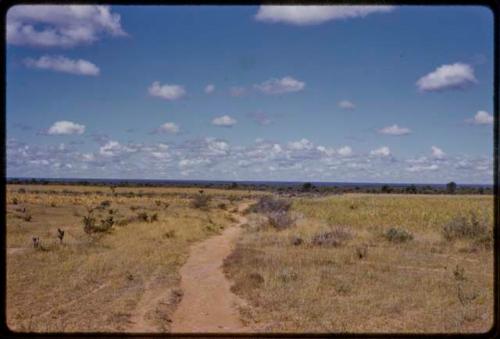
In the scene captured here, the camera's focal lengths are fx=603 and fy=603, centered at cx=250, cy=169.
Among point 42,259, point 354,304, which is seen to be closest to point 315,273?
point 354,304

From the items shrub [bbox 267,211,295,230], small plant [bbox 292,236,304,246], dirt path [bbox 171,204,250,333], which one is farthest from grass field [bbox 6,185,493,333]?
shrub [bbox 267,211,295,230]

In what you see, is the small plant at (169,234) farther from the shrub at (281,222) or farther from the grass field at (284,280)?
the shrub at (281,222)

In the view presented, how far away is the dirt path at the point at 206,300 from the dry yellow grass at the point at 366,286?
28 centimetres

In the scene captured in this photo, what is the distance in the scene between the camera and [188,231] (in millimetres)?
22094

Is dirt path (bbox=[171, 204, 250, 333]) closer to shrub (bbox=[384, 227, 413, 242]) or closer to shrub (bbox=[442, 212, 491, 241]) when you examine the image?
shrub (bbox=[384, 227, 413, 242])

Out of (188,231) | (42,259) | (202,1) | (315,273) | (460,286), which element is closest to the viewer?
(202,1)

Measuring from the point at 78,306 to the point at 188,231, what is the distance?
13.2 metres

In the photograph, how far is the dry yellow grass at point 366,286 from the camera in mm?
8141

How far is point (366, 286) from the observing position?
10664mm

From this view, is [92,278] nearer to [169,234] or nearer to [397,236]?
[169,234]

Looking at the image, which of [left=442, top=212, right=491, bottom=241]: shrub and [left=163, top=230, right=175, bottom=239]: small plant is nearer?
[left=442, top=212, right=491, bottom=241]: shrub

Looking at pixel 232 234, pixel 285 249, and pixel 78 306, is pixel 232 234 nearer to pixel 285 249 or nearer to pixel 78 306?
pixel 285 249

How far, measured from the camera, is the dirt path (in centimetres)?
806

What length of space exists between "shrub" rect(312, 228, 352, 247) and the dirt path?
301cm
